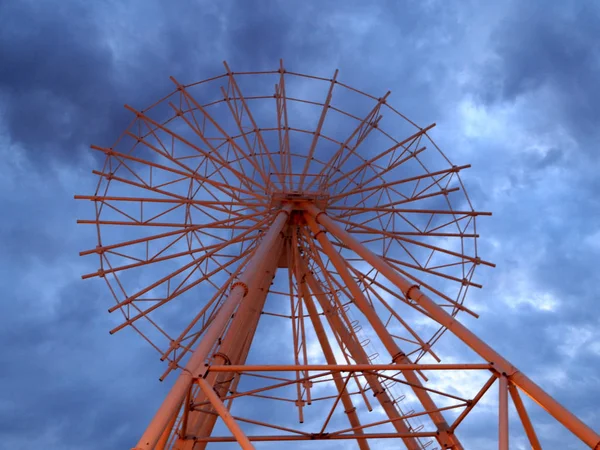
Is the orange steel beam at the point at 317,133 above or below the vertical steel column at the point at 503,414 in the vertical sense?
above

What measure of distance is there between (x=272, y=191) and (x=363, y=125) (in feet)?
20.7

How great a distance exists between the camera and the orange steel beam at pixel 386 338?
18.8 meters

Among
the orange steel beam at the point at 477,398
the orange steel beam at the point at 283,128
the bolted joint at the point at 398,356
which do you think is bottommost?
the orange steel beam at the point at 477,398

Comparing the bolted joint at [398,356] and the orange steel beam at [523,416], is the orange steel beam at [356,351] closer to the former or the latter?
the bolted joint at [398,356]

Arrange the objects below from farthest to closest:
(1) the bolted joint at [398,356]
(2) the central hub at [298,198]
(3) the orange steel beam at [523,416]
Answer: (2) the central hub at [298,198] → (1) the bolted joint at [398,356] → (3) the orange steel beam at [523,416]

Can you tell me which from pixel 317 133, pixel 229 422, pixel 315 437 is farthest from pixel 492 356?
pixel 317 133

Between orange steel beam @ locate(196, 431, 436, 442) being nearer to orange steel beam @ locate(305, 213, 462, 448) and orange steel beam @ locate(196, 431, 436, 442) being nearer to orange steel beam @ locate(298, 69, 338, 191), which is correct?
orange steel beam @ locate(305, 213, 462, 448)

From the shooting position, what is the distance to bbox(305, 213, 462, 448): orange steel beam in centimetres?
1878

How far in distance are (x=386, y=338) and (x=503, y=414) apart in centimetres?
743

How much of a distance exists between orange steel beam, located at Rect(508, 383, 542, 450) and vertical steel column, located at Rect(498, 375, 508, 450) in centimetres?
30

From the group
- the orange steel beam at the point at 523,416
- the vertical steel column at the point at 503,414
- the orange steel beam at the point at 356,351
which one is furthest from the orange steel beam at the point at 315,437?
the vertical steel column at the point at 503,414

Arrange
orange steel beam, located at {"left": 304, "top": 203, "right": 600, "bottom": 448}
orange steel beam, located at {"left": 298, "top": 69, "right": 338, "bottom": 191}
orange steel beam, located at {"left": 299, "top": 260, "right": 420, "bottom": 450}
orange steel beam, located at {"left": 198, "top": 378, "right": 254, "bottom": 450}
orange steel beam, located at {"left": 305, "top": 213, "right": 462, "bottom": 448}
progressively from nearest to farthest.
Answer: orange steel beam, located at {"left": 198, "top": 378, "right": 254, "bottom": 450}
orange steel beam, located at {"left": 304, "top": 203, "right": 600, "bottom": 448}
orange steel beam, located at {"left": 305, "top": 213, "right": 462, "bottom": 448}
orange steel beam, located at {"left": 299, "top": 260, "right": 420, "bottom": 450}
orange steel beam, located at {"left": 298, "top": 69, "right": 338, "bottom": 191}

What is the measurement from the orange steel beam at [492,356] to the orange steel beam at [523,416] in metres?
0.29

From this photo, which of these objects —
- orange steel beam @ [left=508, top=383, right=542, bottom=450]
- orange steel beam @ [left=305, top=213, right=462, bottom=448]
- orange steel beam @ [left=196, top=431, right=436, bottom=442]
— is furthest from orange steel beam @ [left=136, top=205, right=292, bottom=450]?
orange steel beam @ [left=508, top=383, right=542, bottom=450]
